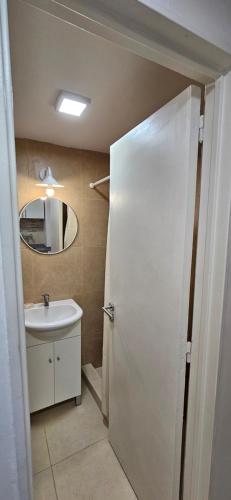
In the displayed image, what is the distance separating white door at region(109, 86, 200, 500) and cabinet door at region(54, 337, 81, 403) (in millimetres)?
521

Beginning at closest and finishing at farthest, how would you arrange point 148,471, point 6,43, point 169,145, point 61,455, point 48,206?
1. point 6,43
2. point 169,145
3. point 148,471
4. point 61,455
5. point 48,206

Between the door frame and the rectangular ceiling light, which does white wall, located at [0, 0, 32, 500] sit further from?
the rectangular ceiling light

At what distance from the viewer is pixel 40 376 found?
1654mm

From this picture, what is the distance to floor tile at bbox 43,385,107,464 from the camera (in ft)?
4.93

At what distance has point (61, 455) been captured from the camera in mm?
1452

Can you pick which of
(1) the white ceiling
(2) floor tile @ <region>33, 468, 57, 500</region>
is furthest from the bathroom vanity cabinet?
(1) the white ceiling

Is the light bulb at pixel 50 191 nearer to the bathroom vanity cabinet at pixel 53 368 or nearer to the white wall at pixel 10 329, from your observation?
the bathroom vanity cabinet at pixel 53 368

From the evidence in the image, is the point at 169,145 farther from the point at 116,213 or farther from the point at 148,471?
the point at 148,471

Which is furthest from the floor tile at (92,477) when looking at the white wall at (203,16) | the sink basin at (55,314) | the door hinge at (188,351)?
the white wall at (203,16)

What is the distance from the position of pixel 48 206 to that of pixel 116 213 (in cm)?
82

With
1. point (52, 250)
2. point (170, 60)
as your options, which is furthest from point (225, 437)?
point (52, 250)

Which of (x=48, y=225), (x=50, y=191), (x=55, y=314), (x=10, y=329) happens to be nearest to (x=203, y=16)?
(x=10, y=329)

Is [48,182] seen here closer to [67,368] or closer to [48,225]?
[48,225]

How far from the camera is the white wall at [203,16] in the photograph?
1.78 ft
